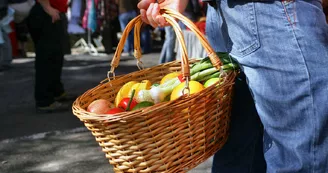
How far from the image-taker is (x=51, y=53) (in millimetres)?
5613

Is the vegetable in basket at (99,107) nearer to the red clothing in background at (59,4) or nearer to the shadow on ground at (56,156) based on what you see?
the shadow on ground at (56,156)

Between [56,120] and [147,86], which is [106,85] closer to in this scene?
[147,86]

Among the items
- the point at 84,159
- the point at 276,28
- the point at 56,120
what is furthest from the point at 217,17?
the point at 56,120

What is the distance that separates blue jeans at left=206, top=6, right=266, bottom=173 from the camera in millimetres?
2182

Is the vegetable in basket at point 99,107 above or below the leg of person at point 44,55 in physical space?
above

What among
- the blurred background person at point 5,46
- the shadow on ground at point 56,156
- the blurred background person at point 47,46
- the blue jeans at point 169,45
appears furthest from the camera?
the blue jeans at point 169,45

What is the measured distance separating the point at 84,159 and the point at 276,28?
2581mm

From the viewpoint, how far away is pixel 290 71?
173cm

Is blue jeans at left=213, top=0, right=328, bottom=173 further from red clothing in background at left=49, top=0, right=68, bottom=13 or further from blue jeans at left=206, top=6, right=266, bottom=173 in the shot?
red clothing in background at left=49, top=0, right=68, bottom=13

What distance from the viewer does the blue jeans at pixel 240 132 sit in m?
2.18

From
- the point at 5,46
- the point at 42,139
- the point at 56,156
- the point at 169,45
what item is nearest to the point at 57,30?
the point at 42,139

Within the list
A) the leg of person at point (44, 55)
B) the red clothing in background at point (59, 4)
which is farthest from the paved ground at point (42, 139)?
the red clothing in background at point (59, 4)

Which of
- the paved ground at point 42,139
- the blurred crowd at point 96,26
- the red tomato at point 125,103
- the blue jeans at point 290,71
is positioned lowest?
the blurred crowd at point 96,26

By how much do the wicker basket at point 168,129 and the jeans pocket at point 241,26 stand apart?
113 millimetres
